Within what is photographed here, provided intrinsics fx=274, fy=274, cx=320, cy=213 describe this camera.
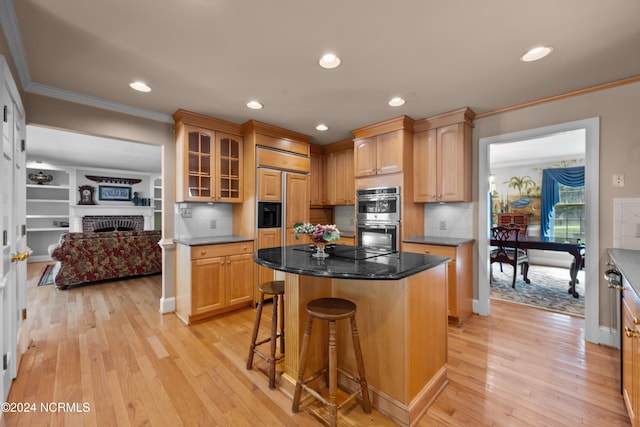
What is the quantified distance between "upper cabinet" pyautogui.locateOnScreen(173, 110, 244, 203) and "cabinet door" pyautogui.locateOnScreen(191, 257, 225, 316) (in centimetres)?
85

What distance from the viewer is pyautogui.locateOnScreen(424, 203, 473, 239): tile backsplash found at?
11.4ft

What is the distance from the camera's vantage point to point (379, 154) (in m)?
3.82

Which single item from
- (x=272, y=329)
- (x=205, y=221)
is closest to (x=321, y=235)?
(x=272, y=329)

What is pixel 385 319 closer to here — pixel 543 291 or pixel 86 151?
pixel 543 291

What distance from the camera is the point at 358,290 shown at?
191 cm

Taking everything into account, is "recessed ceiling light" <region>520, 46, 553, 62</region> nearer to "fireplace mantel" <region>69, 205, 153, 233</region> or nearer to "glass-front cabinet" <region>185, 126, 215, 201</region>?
"glass-front cabinet" <region>185, 126, 215, 201</region>

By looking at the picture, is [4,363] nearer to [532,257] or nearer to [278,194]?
[278,194]

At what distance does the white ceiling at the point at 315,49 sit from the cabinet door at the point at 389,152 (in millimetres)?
586

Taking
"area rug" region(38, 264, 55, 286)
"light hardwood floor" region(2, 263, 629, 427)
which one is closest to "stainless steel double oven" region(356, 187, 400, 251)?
"light hardwood floor" region(2, 263, 629, 427)

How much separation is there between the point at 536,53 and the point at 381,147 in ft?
6.25

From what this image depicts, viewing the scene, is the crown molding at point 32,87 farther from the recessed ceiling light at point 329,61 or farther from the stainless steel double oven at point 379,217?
the stainless steel double oven at point 379,217

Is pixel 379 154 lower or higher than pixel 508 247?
higher

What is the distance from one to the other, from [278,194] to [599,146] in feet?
11.8

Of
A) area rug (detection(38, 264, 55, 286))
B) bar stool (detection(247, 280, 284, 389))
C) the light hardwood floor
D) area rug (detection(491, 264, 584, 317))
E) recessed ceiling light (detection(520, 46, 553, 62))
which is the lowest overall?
the light hardwood floor
